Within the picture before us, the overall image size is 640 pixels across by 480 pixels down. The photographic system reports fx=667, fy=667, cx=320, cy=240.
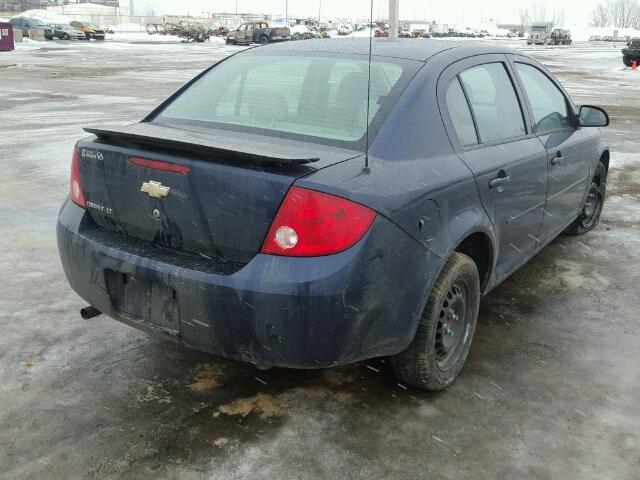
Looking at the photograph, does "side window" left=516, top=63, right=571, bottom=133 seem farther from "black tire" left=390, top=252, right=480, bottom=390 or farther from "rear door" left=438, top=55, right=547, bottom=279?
"black tire" left=390, top=252, right=480, bottom=390

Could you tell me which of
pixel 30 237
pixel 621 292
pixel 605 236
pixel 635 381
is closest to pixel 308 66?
pixel 635 381

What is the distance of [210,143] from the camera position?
8.95ft

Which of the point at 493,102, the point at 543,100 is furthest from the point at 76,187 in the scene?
the point at 543,100

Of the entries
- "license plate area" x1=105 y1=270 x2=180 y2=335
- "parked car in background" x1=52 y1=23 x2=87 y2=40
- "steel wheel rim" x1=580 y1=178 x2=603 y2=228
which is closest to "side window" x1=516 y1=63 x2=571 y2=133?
"steel wheel rim" x1=580 y1=178 x2=603 y2=228

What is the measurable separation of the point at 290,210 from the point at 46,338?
192 cm

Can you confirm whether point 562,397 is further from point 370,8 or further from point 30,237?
point 30,237

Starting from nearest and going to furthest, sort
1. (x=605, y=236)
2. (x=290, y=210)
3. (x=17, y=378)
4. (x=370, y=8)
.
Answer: (x=290, y=210) → (x=370, y=8) → (x=17, y=378) → (x=605, y=236)

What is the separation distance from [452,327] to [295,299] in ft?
3.57

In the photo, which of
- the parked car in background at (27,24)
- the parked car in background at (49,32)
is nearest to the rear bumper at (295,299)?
the parked car in background at (49,32)

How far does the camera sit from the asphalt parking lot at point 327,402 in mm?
2640

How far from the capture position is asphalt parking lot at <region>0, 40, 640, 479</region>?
264 cm

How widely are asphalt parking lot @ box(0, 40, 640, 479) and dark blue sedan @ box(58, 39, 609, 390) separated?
0.29 metres

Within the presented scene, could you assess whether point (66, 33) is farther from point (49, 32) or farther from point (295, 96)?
point (295, 96)

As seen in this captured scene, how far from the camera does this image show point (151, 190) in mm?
2791
